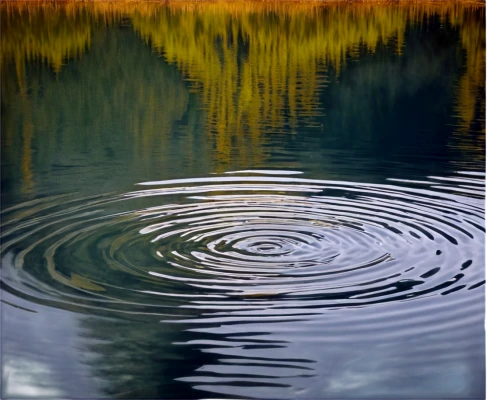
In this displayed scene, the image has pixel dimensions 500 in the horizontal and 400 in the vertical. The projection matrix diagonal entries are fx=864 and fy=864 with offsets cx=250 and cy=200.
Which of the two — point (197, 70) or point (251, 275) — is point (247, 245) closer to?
point (251, 275)

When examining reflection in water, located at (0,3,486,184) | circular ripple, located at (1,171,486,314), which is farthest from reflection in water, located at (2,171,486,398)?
reflection in water, located at (0,3,486,184)

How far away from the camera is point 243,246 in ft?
24.3

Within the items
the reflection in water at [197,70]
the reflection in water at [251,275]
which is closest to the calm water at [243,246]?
the reflection in water at [251,275]

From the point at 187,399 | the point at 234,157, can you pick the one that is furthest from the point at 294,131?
the point at 187,399

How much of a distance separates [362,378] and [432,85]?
55.6 ft

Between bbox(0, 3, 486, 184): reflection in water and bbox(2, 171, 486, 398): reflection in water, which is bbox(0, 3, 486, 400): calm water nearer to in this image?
bbox(2, 171, 486, 398): reflection in water

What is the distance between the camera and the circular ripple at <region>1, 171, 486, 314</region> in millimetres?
6340

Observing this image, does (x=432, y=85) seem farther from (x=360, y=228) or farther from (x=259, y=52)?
(x=360, y=228)

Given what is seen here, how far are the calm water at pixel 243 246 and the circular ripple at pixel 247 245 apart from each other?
0.02 metres

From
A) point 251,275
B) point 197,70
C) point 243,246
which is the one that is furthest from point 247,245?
point 197,70

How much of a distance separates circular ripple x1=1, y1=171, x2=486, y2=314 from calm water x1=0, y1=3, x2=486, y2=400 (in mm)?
24

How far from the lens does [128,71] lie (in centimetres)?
2333

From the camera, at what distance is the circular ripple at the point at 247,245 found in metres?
6.34

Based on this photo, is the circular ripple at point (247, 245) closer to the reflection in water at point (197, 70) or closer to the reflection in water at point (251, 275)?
the reflection in water at point (251, 275)
